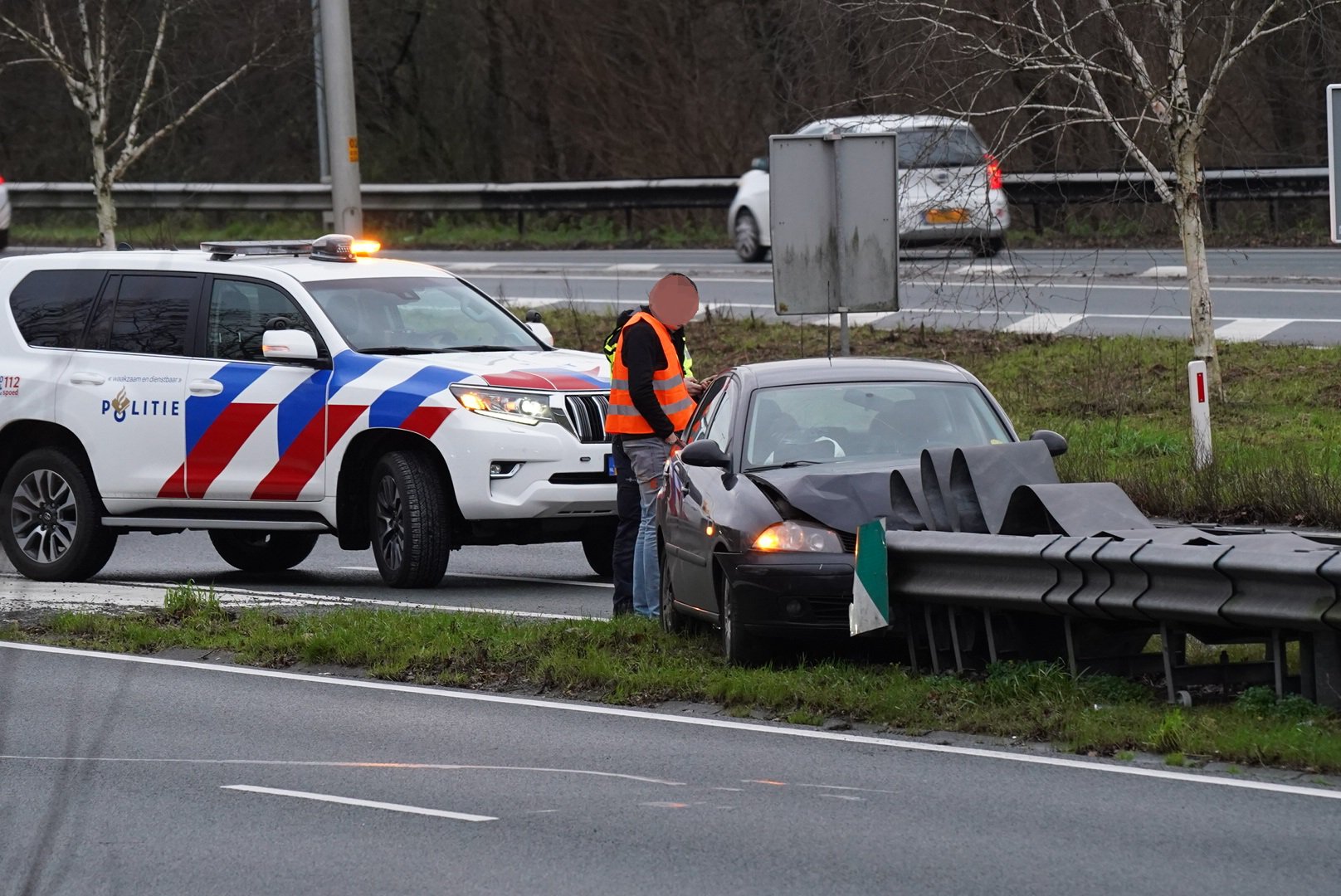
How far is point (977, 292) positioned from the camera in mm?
25078

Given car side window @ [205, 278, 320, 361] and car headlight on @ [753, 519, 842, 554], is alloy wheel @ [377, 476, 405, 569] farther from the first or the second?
car headlight on @ [753, 519, 842, 554]

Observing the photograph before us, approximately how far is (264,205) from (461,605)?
82.6 ft

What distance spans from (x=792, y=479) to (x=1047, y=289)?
1616cm

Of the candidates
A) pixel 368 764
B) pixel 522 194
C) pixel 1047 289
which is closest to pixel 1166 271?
pixel 1047 289

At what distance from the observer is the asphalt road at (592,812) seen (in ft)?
20.4

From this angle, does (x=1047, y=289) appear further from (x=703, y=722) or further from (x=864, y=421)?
(x=703, y=722)

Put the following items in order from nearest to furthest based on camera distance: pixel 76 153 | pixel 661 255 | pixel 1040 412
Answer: pixel 1040 412 < pixel 661 255 < pixel 76 153

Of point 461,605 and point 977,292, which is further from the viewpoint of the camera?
point 977,292

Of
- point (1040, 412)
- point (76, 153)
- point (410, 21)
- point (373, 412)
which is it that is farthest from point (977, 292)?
point (76, 153)

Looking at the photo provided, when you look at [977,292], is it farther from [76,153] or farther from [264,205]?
[76,153]

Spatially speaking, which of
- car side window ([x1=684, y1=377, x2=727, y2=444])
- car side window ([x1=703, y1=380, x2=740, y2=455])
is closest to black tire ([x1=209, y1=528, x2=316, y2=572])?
car side window ([x1=684, y1=377, x2=727, y2=444])

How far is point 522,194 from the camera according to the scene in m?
35.1

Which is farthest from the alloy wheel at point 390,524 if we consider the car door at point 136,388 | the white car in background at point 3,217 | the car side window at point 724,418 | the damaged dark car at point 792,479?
the white car in background at point 3,217

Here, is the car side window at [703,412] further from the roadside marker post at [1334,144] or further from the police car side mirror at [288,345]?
the roadside marker post at [1334,144]
